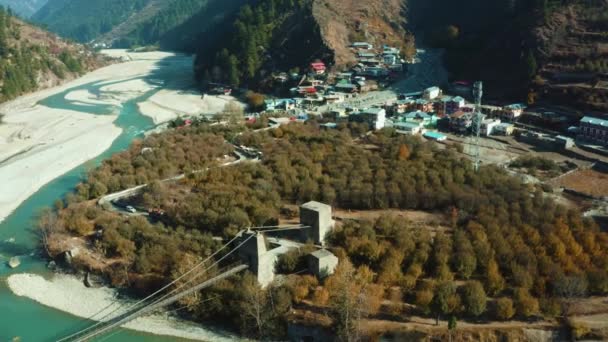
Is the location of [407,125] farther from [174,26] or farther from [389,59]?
A: [174,26]

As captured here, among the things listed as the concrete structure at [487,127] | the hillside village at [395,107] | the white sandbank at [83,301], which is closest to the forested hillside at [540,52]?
the hillside village at [395,107]

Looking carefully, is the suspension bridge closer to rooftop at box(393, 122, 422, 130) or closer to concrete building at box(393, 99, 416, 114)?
rooftop at box(393, 122, 422, 130)

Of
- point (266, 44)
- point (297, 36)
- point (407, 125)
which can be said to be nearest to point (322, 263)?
point (407, 125)

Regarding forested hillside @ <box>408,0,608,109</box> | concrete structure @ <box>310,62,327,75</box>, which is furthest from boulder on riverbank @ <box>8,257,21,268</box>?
concrete structure @ <box>310,62,327,75</box>

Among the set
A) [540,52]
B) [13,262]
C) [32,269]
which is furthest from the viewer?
[540,52]

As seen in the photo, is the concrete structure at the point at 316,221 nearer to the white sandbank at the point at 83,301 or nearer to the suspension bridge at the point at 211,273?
the suspension bridge at the point at 211,273

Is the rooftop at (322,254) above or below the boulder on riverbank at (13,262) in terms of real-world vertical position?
above

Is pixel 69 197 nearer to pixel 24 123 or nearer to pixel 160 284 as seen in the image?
pixel 160 284
